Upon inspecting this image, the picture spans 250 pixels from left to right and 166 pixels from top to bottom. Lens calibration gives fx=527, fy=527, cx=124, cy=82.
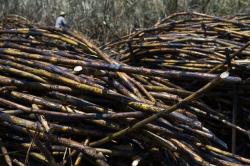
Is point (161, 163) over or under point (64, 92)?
under

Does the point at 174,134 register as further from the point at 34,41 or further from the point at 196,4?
the point at 196,4

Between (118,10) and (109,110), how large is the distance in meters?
6.61

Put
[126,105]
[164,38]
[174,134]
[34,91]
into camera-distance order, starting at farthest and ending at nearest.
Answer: [164,38]
[34,91]
[126,105]
[174,134]

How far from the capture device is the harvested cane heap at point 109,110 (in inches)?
53.6

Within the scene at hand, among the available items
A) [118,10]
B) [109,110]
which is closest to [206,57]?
[109,110]

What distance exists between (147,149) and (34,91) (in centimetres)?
39

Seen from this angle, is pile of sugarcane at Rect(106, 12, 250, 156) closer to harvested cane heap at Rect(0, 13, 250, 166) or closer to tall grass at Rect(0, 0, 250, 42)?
harvested cane heap at Rect(0, 13, 250, 166)

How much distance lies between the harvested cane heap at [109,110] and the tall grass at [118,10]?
5.40 m

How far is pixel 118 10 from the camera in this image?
7.96 meters

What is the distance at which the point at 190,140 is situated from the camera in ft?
4.48

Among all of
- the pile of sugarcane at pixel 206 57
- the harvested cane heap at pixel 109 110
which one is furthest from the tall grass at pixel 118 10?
the harvested cane heap at pixel 109 110

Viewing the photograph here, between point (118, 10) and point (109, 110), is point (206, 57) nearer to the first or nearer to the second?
point (109, 110)

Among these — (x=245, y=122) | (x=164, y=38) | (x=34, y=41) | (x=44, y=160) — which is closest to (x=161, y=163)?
(x=44, y=160)

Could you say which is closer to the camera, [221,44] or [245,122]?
[245,122]
